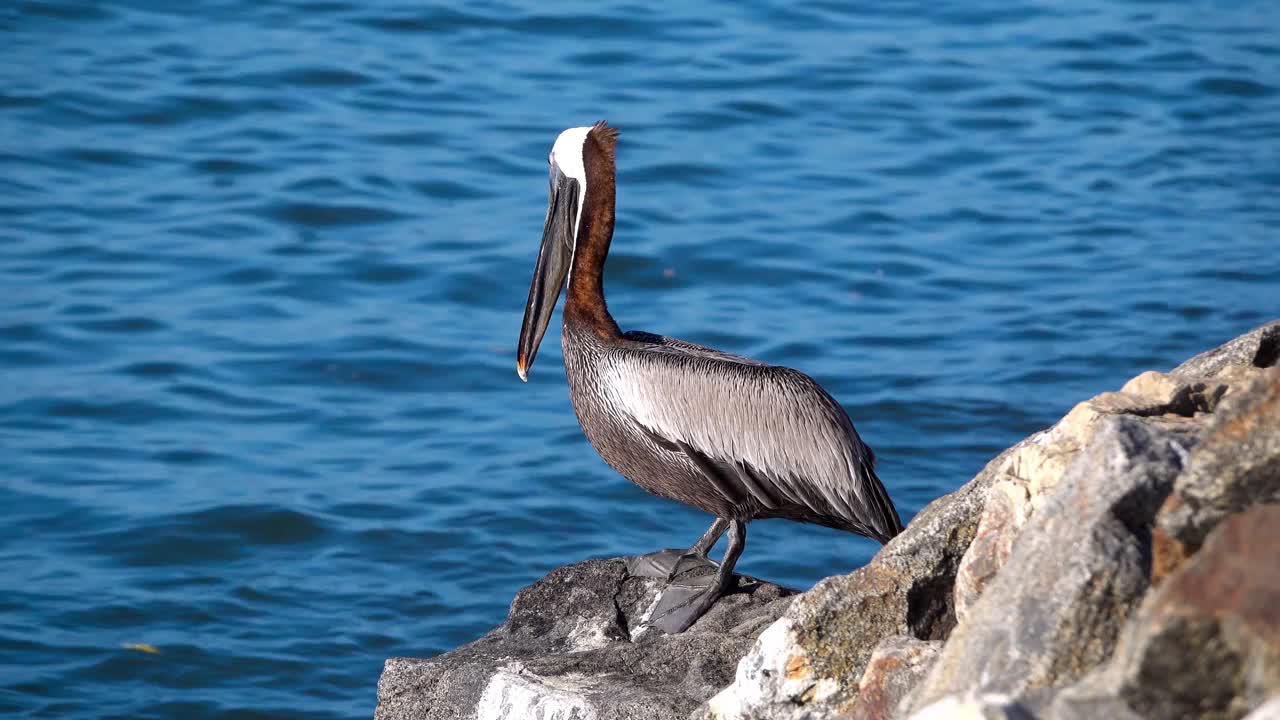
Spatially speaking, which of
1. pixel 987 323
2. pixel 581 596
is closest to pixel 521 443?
pixel 987 323

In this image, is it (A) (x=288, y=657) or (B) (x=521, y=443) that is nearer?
(A) (x=288, y=657)

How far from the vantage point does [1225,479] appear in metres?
2.18

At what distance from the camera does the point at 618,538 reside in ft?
25.5

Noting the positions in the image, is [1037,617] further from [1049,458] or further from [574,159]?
[574,159]

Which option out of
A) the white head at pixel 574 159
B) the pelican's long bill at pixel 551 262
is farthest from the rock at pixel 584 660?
the white head at pixel 574 159

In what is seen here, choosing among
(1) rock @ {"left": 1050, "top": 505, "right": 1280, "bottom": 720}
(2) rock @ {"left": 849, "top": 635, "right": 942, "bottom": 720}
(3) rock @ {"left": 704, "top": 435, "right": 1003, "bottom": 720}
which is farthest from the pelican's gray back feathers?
(1) rock @ {"left": 1050, "top": 505, "right": 1280, "bottom": 720}

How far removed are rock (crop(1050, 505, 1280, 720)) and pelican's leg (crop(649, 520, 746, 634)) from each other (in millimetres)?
2483

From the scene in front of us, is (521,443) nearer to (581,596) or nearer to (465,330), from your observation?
(465,330)

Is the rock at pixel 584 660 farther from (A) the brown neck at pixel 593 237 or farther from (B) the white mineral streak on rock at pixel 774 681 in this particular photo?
(A) the brown neck at pixel 593 237

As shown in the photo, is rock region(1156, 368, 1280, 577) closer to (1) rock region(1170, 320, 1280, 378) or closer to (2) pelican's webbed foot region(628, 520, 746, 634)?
(1) rock region(1170, 320, 1280, 378)

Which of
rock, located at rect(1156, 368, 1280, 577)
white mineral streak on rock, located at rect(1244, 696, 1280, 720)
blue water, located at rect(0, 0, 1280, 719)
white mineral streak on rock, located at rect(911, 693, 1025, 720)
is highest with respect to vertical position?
rock, located at rect(1156, 368, 1280, 577)

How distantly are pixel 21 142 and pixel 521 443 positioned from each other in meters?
6.08

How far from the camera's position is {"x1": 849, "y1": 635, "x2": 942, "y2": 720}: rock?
2.83 meters

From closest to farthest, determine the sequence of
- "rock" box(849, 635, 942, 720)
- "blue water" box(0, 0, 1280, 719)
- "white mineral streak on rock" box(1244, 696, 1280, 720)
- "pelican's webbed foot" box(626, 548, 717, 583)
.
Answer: "white mineral streak on rock" box(1244, 696, 1280, 720)
"rock" box(849, 635, 942, 720)
"pelican's webbed foot" box(626, 548, 717, 583)
"blue water" box(0, 0, 1280, 719)
